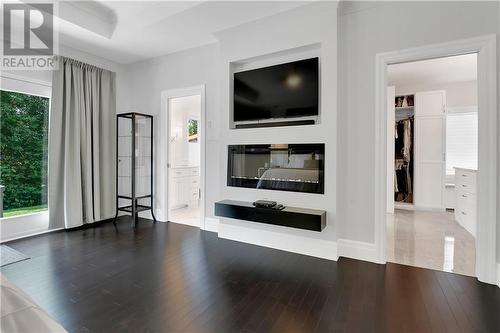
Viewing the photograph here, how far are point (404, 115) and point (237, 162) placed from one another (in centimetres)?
440

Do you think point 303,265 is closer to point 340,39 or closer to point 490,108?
point 490,108

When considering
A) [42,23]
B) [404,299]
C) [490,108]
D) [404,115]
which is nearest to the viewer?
[404,299]

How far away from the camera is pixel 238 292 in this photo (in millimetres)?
2150

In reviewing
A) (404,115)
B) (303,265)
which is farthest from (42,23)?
(404,115)

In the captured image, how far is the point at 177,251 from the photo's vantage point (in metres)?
3.08

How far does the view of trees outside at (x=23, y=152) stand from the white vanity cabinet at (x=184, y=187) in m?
2.04

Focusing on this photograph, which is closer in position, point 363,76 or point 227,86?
point 363,76

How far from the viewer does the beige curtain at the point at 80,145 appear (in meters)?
3.77

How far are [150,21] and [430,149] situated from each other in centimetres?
567

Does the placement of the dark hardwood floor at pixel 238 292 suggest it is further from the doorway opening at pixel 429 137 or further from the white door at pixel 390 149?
the white door at pixel 390 149

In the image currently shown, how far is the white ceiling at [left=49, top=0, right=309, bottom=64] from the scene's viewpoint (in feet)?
9.84

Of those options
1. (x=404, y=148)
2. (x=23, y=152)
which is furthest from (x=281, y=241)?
(x=404, y=148)

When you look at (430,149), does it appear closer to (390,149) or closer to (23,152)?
(390,149)

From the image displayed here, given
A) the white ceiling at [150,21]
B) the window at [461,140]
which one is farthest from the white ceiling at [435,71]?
the white ceiling at [150,21]
